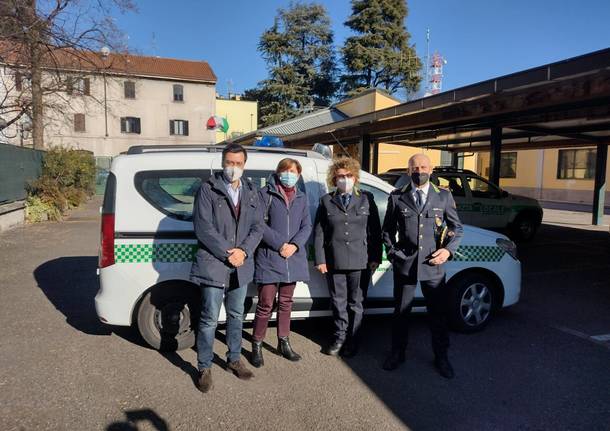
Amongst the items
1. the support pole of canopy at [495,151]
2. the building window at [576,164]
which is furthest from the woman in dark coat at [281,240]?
the building window at [576,164]

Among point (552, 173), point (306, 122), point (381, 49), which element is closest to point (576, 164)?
point (552, 173)

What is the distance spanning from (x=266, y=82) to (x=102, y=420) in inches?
1899

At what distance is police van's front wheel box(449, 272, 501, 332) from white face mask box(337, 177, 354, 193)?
167cm

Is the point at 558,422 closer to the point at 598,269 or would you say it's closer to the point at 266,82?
the point at 598,269

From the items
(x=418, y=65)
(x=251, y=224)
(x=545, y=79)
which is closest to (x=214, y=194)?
(x=251, y=224)

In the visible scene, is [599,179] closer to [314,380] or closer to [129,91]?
[314,380]

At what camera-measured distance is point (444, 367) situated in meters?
3.91

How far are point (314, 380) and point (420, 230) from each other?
1.51 metres

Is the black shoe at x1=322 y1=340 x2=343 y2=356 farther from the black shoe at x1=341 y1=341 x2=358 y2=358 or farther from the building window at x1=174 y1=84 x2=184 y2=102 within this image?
the building window at x1=174 y1=84 x2=184 y2=102

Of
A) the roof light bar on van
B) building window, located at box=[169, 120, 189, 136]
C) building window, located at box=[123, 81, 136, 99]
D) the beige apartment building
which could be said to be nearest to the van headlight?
the roof light bar on van

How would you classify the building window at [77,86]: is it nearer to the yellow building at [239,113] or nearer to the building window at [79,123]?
the building window at [79,123]

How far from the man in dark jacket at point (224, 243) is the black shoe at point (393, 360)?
4.40 feet

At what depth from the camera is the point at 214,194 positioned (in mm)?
3490

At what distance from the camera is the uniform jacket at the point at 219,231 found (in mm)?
3441
